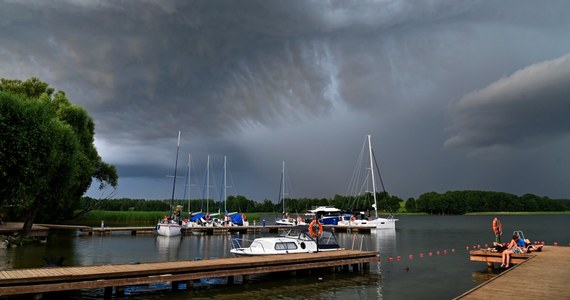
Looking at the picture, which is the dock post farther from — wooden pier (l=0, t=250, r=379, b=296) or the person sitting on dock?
the person sitting on dock

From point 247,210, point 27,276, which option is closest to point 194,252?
point 27,276

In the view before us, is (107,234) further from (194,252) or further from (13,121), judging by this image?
(13,121)

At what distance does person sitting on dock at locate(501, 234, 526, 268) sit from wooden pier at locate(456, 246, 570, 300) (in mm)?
1025

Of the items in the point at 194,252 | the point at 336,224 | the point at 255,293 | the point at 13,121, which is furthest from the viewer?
the point at 336,224

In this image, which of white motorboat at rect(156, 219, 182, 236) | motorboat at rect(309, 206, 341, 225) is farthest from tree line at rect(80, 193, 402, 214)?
white motorboat at rect(156, 219, 182, 236)

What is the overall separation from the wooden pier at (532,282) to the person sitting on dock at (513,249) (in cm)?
102

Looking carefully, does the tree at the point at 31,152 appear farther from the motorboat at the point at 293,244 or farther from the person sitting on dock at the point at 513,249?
the person sitting on dock at the point at 513,249

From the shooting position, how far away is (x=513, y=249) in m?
24.8

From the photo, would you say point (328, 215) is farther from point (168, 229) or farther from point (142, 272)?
point (142, 272)

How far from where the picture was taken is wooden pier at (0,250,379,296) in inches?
585

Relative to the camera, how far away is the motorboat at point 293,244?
85.0ft

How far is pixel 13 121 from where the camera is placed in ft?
82.9

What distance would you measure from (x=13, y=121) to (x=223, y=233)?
4452 cm

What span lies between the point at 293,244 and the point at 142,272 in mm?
11822
